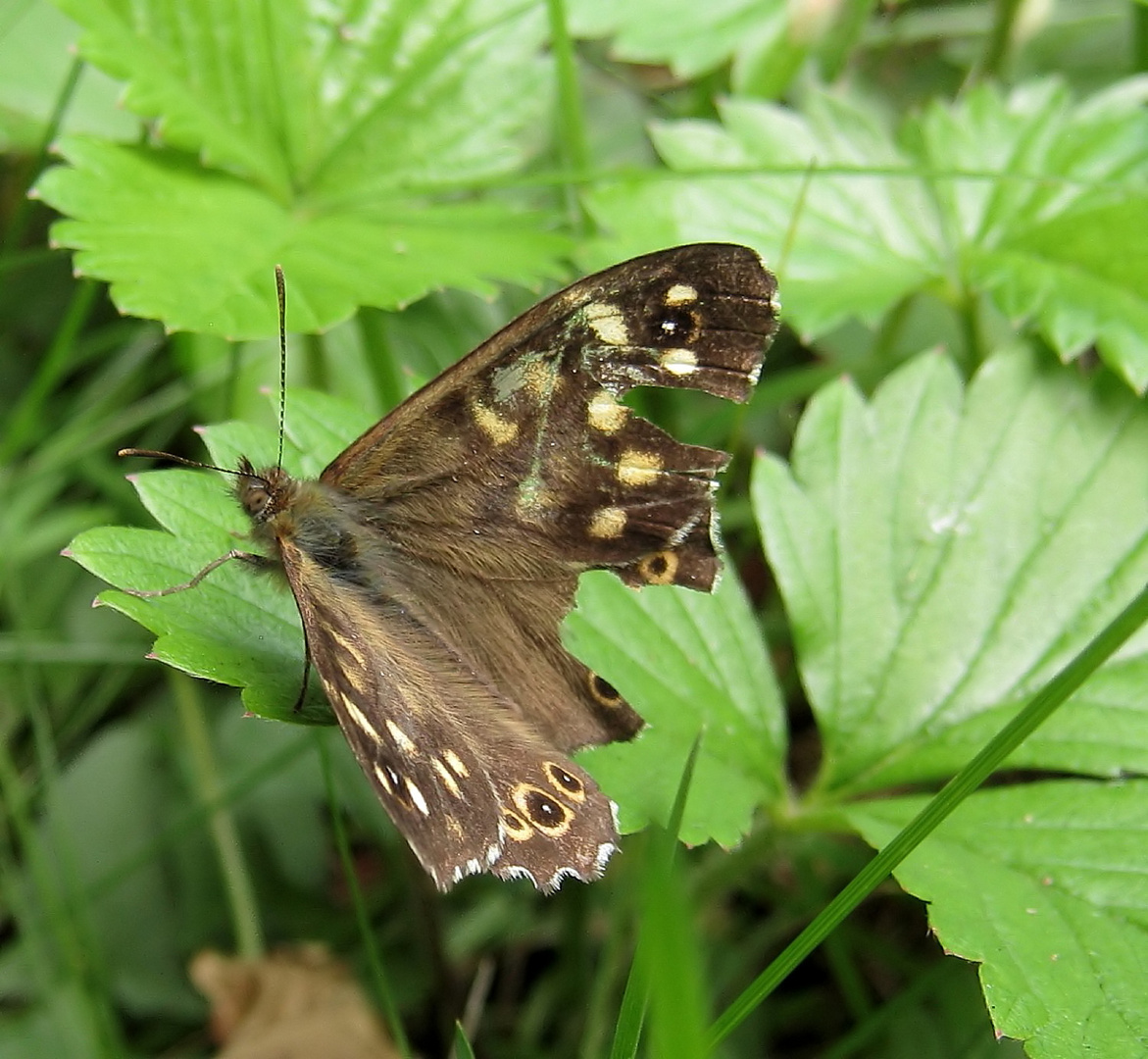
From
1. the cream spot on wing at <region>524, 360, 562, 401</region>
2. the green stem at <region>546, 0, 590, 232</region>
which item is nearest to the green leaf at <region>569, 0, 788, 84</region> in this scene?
the green stem at <region>546, 0, 590, 232</region>

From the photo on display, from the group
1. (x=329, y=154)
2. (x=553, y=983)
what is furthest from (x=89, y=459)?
(x=553, y=983)

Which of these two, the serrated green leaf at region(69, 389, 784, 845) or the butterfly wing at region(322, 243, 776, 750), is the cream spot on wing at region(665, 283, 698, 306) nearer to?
the butterfly wing at region(322, 243, 776, 750)

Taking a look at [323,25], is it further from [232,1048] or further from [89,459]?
[232,1048]

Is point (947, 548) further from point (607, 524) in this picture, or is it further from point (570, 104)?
point (570, 104)

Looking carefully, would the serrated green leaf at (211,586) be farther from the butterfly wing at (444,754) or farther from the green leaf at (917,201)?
the green leaf at (917,201)

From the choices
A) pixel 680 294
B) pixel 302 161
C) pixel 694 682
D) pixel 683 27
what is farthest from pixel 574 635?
pixel 683 27

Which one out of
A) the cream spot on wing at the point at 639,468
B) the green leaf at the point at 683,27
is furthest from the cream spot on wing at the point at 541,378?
the green leaf at the point at 683,27

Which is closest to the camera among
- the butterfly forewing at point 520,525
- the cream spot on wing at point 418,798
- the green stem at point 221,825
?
the cream spot on wing at point 418,798
